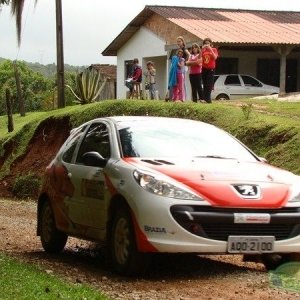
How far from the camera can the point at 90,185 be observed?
931 centimetres

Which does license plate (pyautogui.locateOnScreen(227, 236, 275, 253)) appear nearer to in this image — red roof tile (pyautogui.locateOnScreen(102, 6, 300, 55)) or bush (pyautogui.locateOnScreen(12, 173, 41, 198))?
bush (pyautogui.locateOnScreen(12, 173, 41, 198))

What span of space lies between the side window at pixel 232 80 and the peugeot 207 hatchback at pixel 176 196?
927 inches

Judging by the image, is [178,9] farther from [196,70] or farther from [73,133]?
[73,133]

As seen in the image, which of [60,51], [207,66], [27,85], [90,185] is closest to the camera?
[90,185]

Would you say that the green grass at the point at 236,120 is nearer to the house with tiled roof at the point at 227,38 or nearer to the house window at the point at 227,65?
the house with tiled roof at the point at 227,38

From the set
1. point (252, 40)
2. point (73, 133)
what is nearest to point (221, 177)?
point (73, 133)

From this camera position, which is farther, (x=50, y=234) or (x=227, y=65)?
(x=227, y=65)

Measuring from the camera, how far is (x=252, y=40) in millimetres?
33125

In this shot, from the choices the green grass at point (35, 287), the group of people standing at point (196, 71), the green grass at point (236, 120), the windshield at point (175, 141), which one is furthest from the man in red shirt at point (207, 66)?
the green grass at point (35, 287)

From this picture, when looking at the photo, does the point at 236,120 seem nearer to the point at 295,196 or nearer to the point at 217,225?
the point at 295,196

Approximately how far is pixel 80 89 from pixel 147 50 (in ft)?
34.4

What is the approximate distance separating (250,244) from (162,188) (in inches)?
38.4

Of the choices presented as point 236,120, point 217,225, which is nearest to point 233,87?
point 236,120

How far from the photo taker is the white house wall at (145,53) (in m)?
39.1
